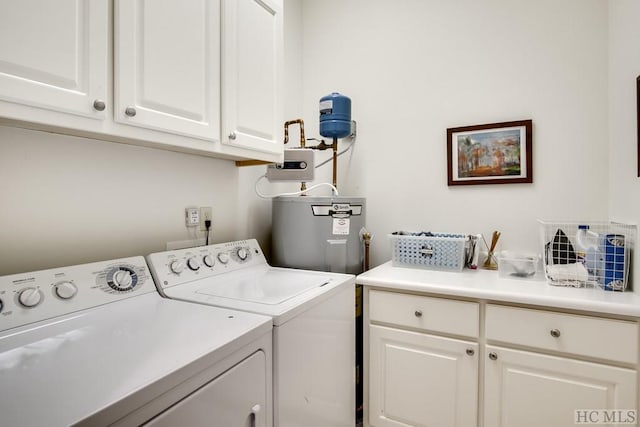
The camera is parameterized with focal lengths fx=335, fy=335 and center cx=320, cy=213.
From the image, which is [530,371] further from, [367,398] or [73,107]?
[73,107]

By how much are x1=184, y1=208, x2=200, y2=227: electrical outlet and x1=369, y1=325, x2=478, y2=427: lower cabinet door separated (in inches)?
40.0

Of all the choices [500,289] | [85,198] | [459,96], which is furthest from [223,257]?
[459,96]

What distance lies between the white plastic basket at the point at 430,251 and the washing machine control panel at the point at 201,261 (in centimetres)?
77

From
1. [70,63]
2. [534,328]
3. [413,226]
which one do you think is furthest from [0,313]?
[413,226]

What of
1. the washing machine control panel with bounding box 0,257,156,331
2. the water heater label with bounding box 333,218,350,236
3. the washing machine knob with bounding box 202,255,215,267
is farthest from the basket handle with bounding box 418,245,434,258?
the washing machine control panel with bounding box 0,257,156,331

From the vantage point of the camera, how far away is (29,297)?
95 cm

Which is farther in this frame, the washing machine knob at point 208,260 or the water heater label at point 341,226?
the water heater label at point 341,226

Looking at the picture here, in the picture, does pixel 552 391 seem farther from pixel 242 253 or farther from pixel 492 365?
pixel 242 253

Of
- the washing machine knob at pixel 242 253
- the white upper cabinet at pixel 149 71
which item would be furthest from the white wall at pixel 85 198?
the washing machine knob at pixel 242 253

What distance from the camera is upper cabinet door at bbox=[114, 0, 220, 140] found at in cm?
102

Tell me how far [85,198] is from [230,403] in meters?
0.92

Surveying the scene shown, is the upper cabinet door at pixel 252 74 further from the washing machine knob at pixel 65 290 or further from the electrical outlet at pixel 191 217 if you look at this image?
the washing machine knob at pixel 65 290

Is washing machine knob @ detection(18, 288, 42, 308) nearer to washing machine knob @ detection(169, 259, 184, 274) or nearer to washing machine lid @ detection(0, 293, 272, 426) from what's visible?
washing machine lid @ detection(0, 293, 272, 426)

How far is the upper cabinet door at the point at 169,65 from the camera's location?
1023 mm
